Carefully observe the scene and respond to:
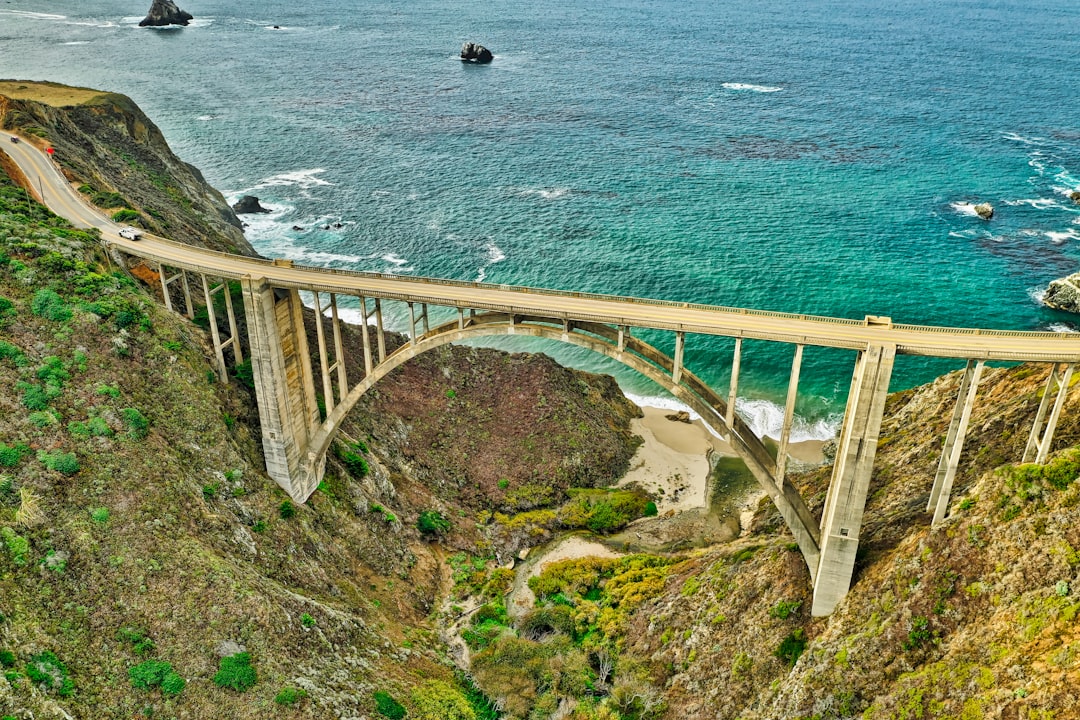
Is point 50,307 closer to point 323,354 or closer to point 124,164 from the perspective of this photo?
point 323,354

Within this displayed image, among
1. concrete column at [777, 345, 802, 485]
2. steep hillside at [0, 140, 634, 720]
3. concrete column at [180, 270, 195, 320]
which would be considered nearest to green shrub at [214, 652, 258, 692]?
steep hillside at [0, 140, 634, 720]

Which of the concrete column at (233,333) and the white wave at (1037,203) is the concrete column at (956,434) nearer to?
the concrete column at (233,333)

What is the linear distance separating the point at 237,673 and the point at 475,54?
600 ft

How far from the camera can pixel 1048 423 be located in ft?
112

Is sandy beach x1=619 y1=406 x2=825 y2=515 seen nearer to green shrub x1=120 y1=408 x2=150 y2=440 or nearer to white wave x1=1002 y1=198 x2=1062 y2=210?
green shrub x1=120 y1=408 x2=150 y2=440

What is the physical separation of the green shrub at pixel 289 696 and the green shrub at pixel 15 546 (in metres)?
12.3

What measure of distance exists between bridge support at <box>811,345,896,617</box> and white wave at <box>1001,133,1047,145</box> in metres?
127

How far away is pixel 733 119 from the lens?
150500mm

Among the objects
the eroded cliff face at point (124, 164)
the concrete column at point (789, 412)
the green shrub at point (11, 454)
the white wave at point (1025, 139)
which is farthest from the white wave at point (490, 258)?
the white wave at point (1025, 139)

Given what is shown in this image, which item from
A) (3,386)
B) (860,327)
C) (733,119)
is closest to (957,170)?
(733,119)

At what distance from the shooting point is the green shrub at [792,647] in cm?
3803

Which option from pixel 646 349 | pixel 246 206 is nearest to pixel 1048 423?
pixel 646 349

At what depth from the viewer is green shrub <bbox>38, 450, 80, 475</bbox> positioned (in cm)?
3731

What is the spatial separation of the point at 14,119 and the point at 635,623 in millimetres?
73906
